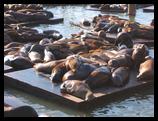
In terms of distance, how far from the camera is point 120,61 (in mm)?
8141

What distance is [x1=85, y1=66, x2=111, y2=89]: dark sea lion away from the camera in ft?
22.9

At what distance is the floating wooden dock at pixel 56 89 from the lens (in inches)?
259

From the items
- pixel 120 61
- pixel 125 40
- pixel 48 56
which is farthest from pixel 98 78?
pixel 125 40

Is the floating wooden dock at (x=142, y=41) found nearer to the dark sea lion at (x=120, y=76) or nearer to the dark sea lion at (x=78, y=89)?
the dark sea lion at (x=120, y=76)

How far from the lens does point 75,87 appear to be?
6.68 metres

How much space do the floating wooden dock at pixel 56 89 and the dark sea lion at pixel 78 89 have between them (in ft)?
0.24

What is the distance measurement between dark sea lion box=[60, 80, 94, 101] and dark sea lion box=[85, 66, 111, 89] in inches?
11.6

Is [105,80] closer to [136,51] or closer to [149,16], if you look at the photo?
[136,51]

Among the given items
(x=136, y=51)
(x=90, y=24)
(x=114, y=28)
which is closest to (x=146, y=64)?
(x=136, y=51)

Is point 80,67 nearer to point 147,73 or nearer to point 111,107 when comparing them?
point 111,107

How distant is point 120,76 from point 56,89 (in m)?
1.30

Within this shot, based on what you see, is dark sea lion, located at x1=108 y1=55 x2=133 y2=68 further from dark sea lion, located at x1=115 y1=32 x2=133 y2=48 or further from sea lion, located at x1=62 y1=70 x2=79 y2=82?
dark sea lion, located at x1=115 y1=32 x2=133 y2=48

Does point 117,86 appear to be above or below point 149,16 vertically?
below

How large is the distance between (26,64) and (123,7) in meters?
13.0
